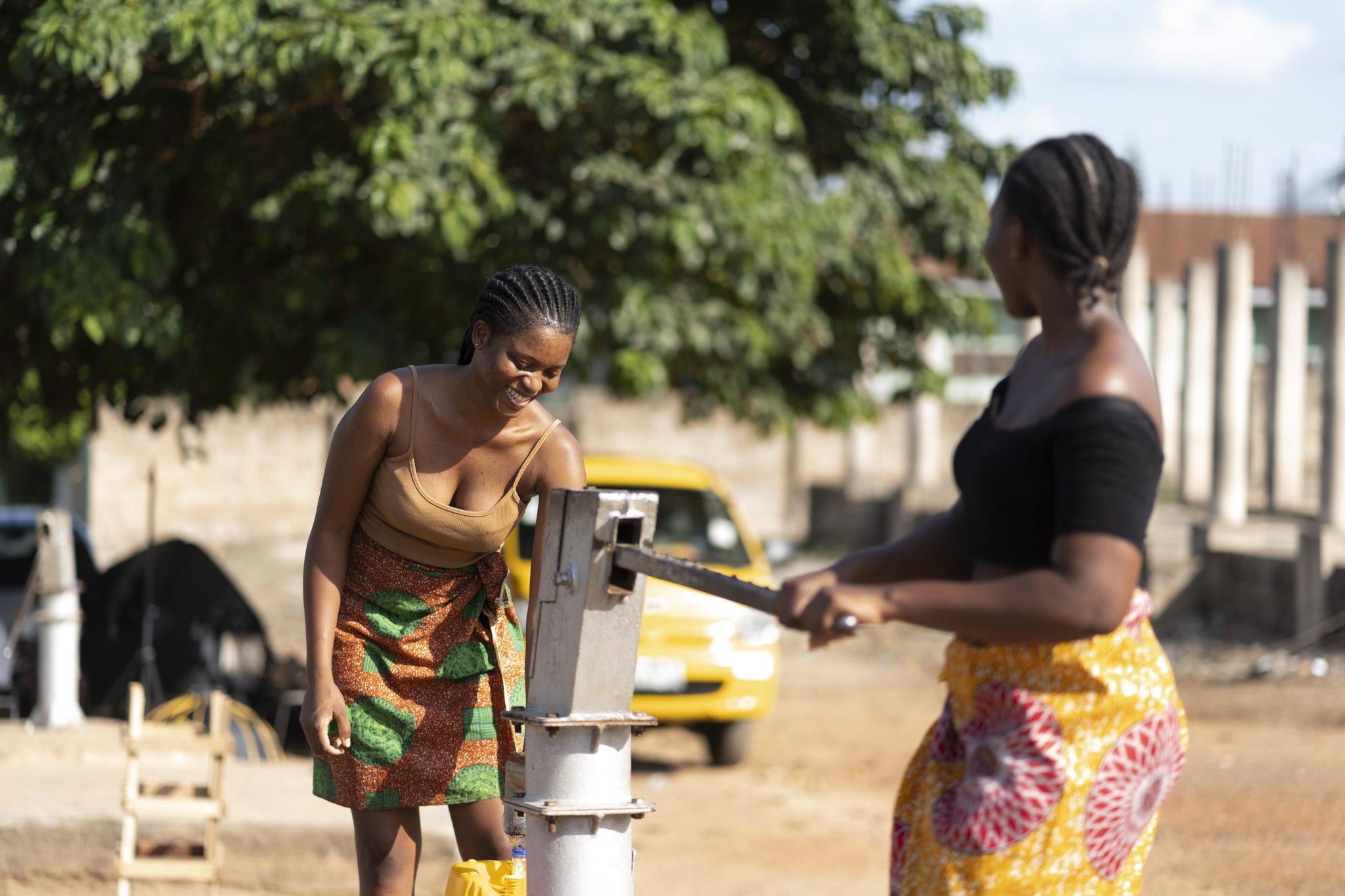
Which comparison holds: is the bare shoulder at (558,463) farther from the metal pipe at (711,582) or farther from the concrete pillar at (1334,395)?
the concrete pillar at (1334,395)

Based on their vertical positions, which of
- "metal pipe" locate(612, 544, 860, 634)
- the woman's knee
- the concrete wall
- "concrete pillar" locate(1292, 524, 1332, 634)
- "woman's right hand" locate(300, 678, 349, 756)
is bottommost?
the concrete wall

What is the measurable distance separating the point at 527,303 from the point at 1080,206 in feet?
4.21

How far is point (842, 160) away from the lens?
923cm

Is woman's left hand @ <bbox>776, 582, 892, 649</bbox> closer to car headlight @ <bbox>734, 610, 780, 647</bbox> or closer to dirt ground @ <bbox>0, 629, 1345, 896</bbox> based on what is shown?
dirt ground @ <bbox>0, 629, 1345, 896</bbox>

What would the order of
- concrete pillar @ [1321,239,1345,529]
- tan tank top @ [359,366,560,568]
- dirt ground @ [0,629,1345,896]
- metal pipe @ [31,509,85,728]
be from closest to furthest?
tan tank top @ [359,366,560,568] < dirt ground @ [0,629,1345,896] < metal pipe @ [31,509,85,728] < concrete pillar @ [1321,239,1345,529]

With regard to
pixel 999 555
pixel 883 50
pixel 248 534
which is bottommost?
pixel 248 534

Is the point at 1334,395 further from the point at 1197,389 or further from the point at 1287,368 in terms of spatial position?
the point at 1197,389

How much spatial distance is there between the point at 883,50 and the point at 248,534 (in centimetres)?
1746

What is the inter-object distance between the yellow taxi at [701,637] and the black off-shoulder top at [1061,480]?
246 inches

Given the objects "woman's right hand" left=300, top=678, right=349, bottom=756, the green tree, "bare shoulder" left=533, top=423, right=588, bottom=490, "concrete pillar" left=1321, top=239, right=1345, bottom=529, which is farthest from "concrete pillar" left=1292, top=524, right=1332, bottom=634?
"woman's right hand" left=300, top=678, right=349, bottom=756

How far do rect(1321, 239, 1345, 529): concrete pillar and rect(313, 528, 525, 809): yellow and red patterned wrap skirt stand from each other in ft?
41.4

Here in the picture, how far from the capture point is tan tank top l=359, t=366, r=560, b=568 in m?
2.97

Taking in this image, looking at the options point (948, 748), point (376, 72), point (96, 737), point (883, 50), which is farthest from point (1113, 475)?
point (883, 50)

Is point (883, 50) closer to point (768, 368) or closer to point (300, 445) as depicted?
point (768, 368)
